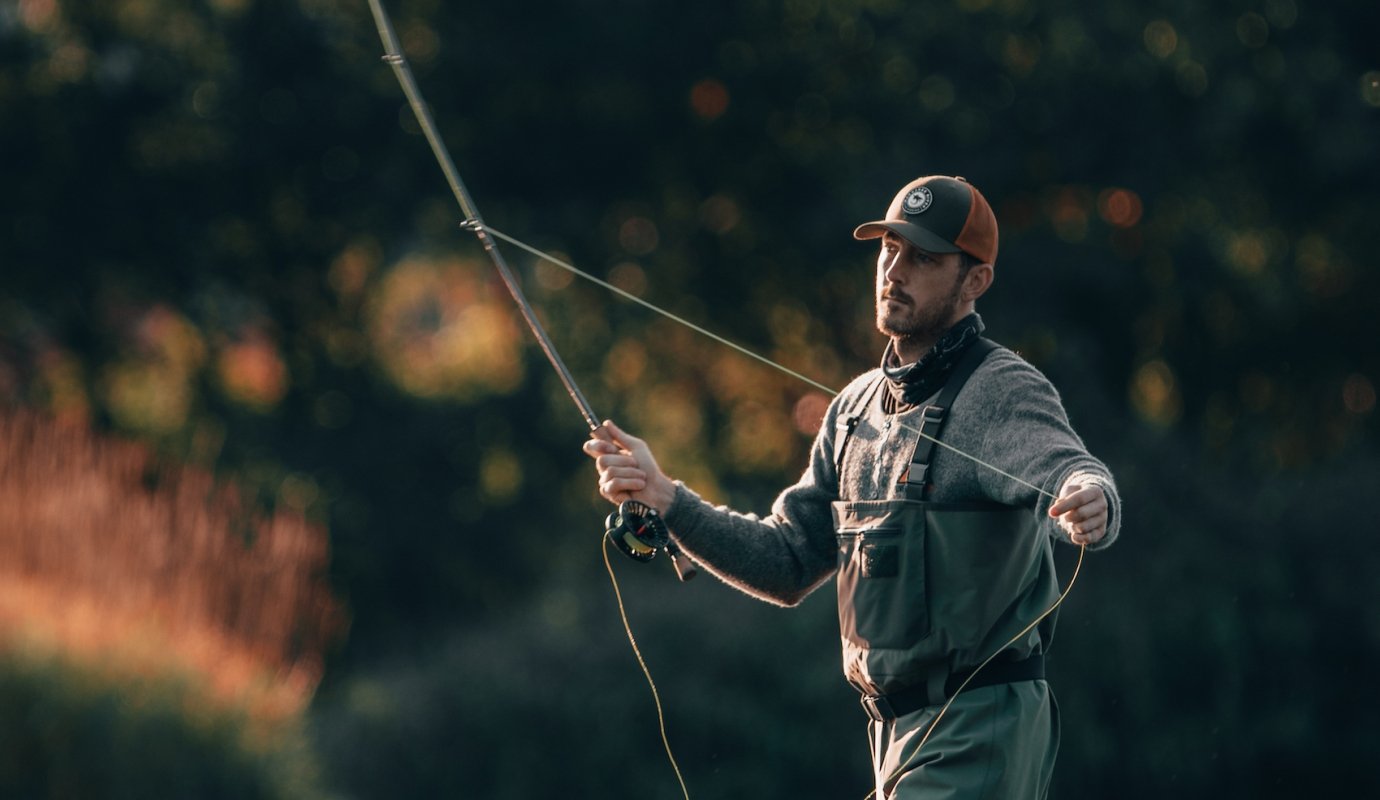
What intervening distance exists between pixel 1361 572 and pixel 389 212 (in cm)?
603

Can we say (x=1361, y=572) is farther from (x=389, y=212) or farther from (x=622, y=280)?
(x=389, y=212)

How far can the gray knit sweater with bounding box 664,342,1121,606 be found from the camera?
311 centimetres

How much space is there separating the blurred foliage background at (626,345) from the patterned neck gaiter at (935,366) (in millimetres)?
3644

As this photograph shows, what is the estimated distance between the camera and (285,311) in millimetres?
11117

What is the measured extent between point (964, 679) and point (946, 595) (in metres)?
0.17

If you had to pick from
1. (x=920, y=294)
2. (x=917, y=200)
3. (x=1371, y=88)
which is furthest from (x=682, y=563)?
(x=1371, y=88)

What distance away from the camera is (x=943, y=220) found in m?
3.39

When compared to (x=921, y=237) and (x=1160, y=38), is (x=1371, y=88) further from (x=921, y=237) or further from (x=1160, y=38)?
(x=921, y=237)

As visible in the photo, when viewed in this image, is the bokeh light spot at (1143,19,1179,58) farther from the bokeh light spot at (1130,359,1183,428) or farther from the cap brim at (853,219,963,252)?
the cap brim at (853,219,963,252)

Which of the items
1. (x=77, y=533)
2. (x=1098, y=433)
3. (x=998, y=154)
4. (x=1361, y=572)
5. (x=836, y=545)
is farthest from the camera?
(x=998, y=154)

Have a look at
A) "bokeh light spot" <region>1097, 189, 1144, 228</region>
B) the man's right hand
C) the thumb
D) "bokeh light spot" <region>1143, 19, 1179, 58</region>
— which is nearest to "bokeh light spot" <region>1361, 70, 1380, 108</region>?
"bokeh light spot" <region>1143, 19, 1179, 58</region>

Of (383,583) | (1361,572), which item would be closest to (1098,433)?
(1361,572)

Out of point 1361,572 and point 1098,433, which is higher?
point 1098,433

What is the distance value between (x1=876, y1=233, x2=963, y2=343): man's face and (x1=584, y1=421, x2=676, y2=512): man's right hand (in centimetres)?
57
